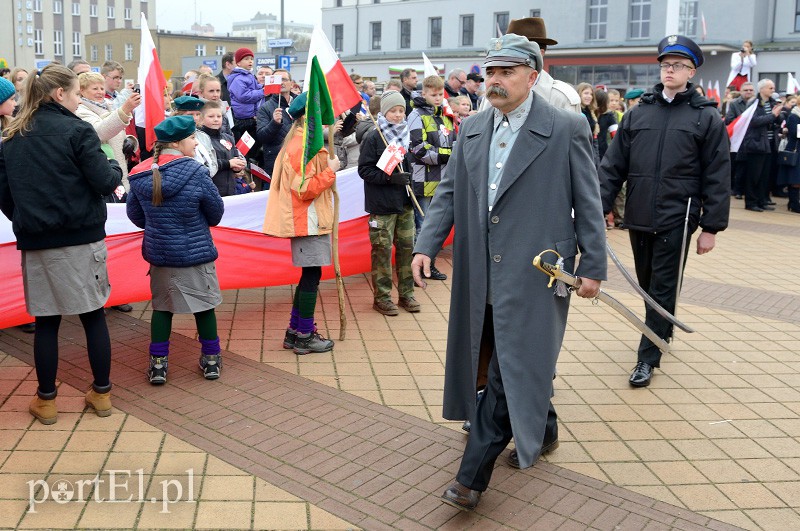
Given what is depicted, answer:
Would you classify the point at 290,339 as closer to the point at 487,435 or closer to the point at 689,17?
the point at 487,435

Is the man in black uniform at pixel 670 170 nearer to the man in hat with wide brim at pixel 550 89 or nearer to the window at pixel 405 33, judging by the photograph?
the man in hat with wide brim at pixel 550 89

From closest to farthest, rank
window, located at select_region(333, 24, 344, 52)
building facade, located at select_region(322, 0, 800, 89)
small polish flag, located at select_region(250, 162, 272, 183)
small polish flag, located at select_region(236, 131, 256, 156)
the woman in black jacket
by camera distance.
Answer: the woman in black jacket
small polish flag, located at select_region(236, 131, 256, 156)
small polish flag, located at select_region(250, 162, 272, 183)
building facade, located at select_region(322, 0, 800, 89)
window, located at select_region(333, 24, 344, 52)

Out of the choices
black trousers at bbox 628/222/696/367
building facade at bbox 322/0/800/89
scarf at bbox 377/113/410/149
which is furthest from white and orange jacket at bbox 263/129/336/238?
building facade at bbox 322/0/800/89

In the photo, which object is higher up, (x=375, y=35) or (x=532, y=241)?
(x=375, y=35)

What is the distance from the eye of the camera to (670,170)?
18.6ft

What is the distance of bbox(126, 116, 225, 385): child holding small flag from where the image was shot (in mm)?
5363

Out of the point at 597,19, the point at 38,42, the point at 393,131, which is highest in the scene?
the point at 38,42

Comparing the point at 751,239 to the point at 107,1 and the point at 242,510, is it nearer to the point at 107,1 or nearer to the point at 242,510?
the point at 242,510

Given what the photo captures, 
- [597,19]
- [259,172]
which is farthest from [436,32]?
[259,172]

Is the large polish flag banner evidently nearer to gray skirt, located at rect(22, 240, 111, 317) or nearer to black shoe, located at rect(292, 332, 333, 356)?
black shoe, located at rect(292, 332, 333, 356)

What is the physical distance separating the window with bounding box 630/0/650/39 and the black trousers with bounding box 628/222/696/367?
4240cm

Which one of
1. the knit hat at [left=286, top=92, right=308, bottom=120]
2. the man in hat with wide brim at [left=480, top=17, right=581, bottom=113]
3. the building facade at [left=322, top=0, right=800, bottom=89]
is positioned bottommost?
the knit hat at [left=286, top=92, right=308, bottom=120]

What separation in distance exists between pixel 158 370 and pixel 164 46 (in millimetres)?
72006

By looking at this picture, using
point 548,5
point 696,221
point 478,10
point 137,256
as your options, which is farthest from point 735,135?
point 478,10
